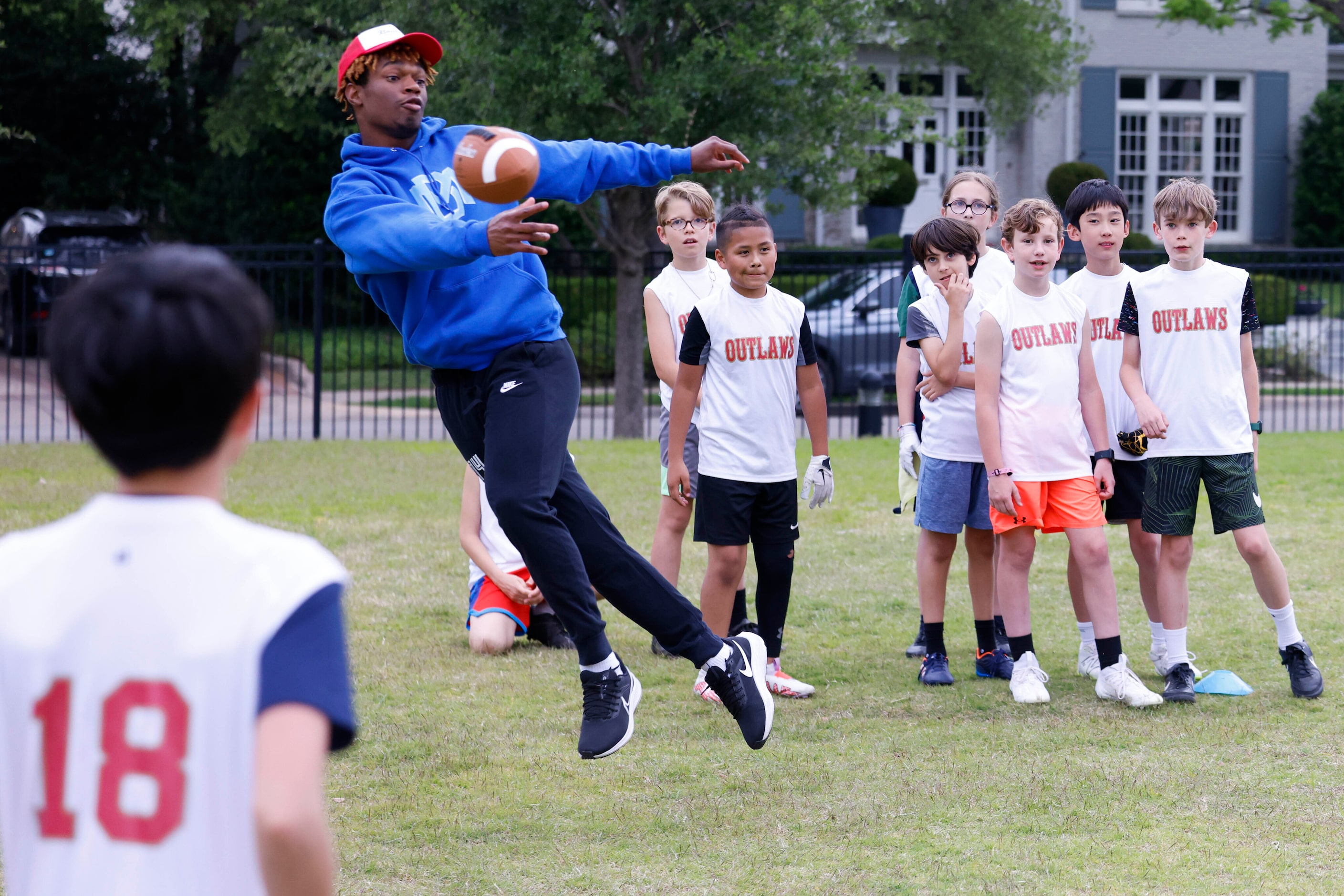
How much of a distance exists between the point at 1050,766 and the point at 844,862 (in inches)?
41.6

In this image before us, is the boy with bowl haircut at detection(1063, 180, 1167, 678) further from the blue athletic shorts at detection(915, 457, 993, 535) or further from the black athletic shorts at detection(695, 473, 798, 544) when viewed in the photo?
the black athletic shorts at detection(695, 473, 798, 544)

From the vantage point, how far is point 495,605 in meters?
6.12

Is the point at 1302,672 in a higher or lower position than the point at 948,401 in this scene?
lower

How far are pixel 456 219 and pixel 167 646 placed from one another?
8.18 feet

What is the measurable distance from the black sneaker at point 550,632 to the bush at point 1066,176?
21.8 metres

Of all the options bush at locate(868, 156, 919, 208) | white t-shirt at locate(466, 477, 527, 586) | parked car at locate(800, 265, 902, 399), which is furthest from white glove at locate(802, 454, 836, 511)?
bush at locate(868, 156, 919, 208)

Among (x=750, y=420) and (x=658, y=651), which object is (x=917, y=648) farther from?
(x=750, y=420)

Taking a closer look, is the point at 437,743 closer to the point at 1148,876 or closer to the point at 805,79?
the point at 1148,876

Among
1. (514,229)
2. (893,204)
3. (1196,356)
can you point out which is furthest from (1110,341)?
(893,204)

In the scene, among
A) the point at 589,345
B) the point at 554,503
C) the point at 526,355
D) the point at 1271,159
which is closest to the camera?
the point at 526,355

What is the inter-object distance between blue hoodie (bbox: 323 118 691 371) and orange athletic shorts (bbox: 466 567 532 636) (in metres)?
1.98

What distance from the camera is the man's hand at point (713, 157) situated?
4191 mm

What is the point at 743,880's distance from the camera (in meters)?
3.53

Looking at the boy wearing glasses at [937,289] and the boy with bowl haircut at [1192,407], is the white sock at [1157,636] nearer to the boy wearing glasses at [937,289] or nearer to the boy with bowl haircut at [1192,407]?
the boy with bowl haircut at [1192,407]
